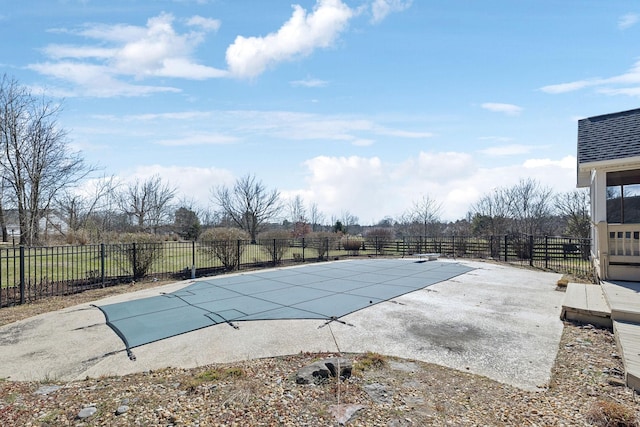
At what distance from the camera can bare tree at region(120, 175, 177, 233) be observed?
27.6 m

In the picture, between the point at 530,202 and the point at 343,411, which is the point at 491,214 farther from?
the point at 343,411

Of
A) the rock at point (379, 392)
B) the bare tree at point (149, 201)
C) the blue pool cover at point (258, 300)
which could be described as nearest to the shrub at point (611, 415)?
the rock at point (379, 392)

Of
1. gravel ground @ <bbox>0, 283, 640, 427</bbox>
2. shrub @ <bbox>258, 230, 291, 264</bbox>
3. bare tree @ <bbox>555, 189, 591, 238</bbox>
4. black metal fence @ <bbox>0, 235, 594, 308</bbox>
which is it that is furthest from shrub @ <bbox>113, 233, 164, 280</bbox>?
bare tree @ <bbox>555, 189, 591, 238</bbox>

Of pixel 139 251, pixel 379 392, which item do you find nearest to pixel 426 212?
pixel 139 251

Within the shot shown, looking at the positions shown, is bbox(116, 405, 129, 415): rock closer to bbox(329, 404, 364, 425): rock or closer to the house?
bbox(329, 404, 364, 425): rock

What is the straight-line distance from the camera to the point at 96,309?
21.0ft

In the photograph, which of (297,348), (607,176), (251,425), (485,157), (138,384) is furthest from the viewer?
(485,157)

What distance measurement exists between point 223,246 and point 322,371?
884 cm

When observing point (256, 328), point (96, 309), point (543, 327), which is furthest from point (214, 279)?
point (543, 327)

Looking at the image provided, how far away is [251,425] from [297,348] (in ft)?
5.66

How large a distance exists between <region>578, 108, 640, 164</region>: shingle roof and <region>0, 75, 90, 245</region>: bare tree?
19.3m

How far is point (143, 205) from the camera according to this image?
92.3ft

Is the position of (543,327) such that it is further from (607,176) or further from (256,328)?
(607,176)

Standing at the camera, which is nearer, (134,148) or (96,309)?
(96,309)
